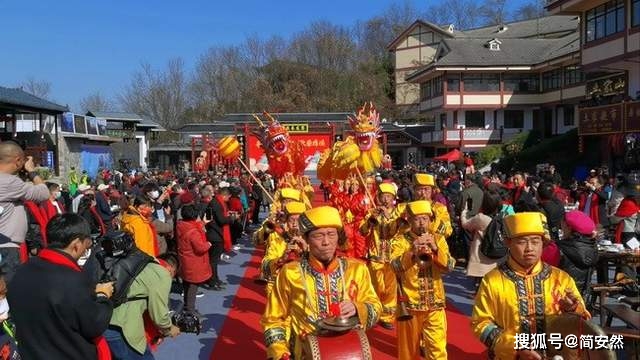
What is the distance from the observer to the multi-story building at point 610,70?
59.6ft

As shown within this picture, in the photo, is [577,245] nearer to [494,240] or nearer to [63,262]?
[494,240]

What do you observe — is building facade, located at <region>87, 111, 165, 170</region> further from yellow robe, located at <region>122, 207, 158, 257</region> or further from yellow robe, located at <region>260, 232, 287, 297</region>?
yellow robe, located at <region>260, 232, 287, 297</region>

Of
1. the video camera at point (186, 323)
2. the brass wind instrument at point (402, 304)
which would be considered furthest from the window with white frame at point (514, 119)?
the video camera at point (186, 323)

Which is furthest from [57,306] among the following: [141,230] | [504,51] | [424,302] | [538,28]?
[538,28]

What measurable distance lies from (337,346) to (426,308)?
186cm

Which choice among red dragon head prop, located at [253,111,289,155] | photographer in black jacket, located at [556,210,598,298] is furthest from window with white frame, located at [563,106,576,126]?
photographer in black jacket, located at [556,210,598,298]

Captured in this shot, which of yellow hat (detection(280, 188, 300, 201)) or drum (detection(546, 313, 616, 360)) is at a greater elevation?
yellow hat (detection(280, 188, 300, 201))

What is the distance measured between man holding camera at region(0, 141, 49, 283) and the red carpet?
2.08 meters

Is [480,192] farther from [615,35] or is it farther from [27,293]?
[615,35]

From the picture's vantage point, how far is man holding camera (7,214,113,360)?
9.37 ft

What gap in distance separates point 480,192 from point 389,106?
124 feet

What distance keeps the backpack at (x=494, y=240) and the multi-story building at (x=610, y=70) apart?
13.2 metres

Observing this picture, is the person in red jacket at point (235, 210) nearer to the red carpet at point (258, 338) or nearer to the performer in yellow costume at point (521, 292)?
the red carpet at point (258, 338)

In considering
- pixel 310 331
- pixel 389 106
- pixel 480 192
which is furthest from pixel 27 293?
pixel 389 106
